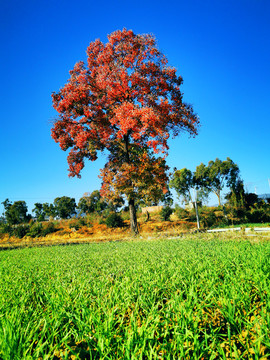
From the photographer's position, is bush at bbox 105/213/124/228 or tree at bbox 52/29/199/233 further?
bush at bbox 105/213/124/228

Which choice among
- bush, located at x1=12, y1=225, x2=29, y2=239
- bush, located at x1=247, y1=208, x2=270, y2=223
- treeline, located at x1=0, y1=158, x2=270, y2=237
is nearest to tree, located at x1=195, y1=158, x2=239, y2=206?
treeline, located at x1=0, y1=158, x2=270, y2=237

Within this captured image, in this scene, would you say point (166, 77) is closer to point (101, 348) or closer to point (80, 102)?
point (80, 102)

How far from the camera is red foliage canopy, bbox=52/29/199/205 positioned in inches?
471

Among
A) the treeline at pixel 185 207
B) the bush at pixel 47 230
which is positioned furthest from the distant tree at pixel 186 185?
the bush at pixel 47 230

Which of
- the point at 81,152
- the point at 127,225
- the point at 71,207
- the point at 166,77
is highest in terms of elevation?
the point at 166,77

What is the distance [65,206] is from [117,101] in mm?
43428

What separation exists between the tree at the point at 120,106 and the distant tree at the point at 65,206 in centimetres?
3772

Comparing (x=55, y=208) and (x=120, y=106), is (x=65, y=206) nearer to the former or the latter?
(x=55, y=208)

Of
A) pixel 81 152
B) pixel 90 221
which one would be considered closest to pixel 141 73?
pixel 81 152

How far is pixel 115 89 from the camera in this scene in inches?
487

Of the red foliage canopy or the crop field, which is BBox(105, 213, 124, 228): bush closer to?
the red foliage canopy

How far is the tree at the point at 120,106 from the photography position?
12219 millimetres

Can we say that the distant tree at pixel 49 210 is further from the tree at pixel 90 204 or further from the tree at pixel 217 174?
the tree at pixel 217 174

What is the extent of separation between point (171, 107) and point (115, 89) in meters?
3.63
